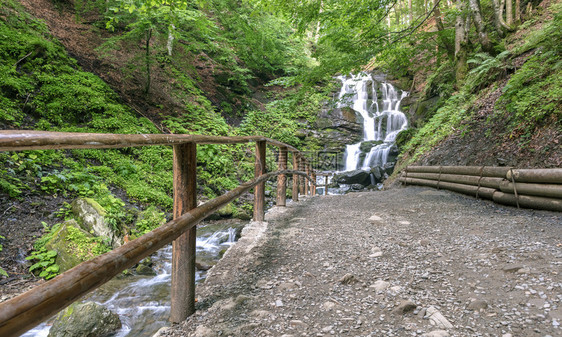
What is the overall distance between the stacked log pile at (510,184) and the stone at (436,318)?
131 inches

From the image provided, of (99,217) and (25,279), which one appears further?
(99,217)

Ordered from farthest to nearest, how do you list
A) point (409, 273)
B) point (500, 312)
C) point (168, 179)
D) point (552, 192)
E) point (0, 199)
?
point (168, 179) < point (0, 199) < point (552, 192) < point (409, 273) < point (500, 312)

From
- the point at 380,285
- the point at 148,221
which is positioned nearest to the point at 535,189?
the point at 380,285

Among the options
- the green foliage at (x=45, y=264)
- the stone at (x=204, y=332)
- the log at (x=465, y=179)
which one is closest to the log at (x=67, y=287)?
the stone at (x=204, y=332)

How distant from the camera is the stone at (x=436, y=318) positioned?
1512 mm

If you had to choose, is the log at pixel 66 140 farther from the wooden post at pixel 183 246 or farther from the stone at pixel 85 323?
the stone at pixel 85 323

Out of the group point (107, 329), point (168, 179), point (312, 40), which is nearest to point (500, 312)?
point (107, 329)

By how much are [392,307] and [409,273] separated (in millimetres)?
525

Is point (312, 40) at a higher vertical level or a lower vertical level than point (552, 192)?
higher

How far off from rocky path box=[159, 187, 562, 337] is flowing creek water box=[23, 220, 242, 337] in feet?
2.90

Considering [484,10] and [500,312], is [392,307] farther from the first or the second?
[484,10]

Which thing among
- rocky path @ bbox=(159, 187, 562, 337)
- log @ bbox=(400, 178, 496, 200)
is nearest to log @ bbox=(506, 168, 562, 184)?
rocky path @ bbox=(159, 187, 562, 337)

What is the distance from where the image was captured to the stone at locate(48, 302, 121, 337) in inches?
94.6

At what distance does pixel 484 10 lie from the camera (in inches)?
535
